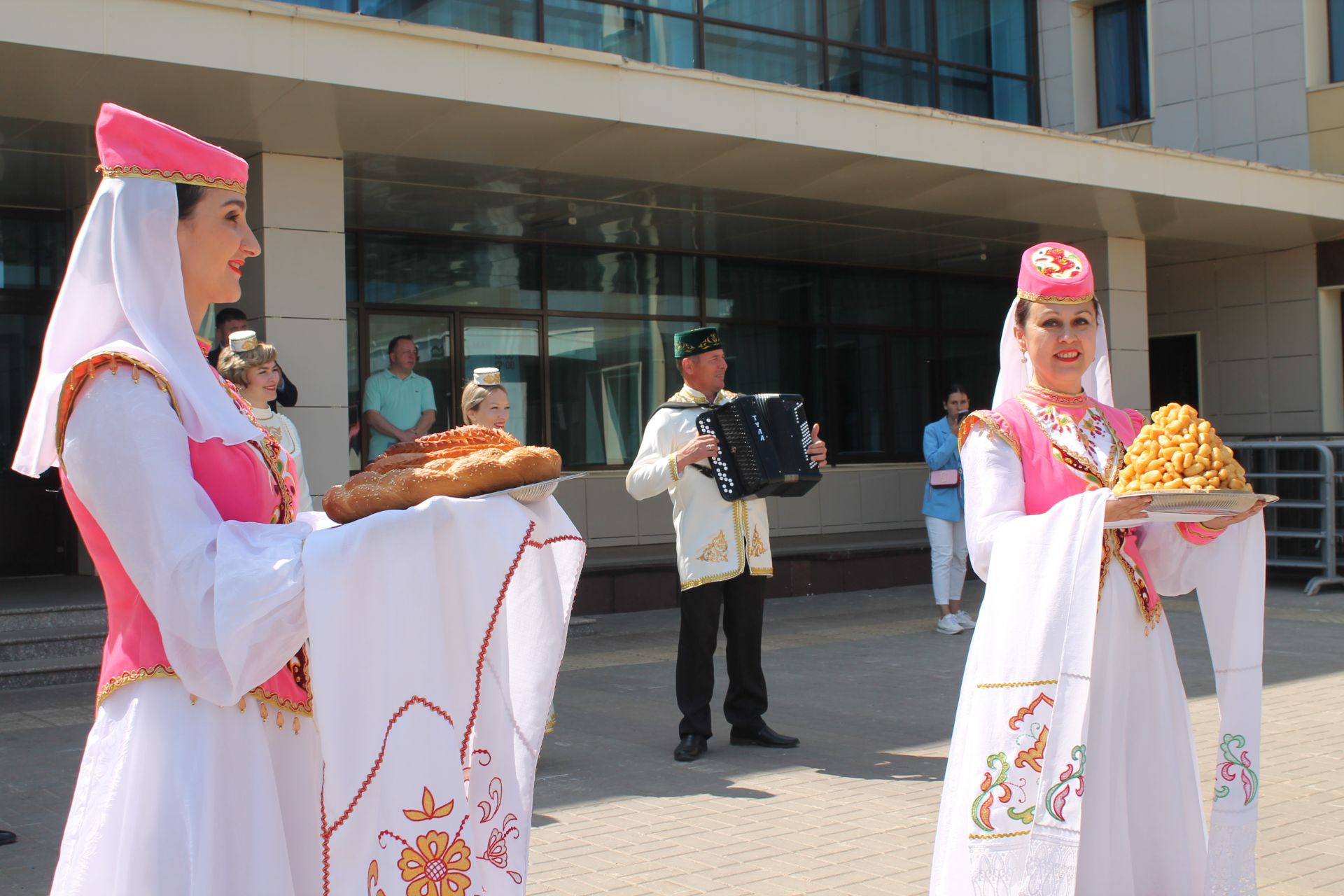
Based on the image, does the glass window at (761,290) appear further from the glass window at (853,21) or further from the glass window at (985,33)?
the glass window at (985,33)

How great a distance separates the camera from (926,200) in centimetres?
1305

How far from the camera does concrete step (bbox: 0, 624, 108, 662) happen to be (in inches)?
344

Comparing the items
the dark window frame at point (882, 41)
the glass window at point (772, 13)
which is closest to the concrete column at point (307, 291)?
the dark window frame at point (882, 41)

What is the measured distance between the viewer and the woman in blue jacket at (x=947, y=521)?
11.1 meters

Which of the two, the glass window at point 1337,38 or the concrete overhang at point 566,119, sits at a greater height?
the glass window at point 1337,38

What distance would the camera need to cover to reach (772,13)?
46.2ft

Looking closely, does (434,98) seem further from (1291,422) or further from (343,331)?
(1291,422)

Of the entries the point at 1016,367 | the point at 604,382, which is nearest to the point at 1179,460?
the point at 1016,367

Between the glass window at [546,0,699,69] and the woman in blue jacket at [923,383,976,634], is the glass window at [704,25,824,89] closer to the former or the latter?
the glass window at [546,0,699,69]

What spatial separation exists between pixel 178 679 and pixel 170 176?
2.83 feet

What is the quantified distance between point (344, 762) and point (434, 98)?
761cm

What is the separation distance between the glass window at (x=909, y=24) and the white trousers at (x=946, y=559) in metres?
6.54

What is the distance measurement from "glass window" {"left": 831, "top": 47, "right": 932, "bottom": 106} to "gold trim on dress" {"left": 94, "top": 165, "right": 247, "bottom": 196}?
12.9 m

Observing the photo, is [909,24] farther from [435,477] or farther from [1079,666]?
[435,477]
